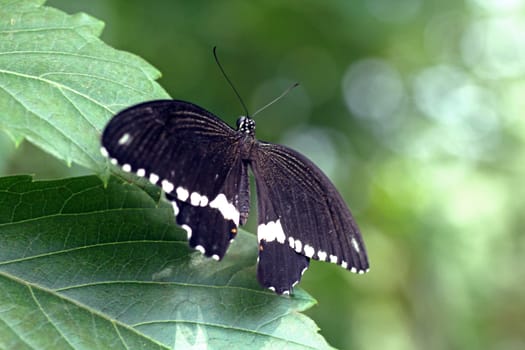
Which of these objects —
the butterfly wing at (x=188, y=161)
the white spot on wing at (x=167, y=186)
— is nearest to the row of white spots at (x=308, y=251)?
the butterfly wing at (x=188, y=161)

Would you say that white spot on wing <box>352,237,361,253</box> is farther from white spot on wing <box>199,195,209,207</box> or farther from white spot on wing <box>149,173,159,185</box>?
white spot on wing <box>149,173,159,185</box>

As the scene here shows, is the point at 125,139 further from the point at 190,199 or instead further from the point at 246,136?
the point at 246,136

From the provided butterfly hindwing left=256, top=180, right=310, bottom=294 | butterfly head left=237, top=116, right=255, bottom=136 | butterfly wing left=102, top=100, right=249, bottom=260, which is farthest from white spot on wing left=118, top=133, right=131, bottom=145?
butterfly head left=237, top=116, right=255, bottom=136

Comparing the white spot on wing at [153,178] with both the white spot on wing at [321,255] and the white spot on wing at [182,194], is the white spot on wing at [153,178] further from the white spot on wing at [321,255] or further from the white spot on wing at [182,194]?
the white spot on wing at [321,255]

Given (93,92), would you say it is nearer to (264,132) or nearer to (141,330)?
(141,330)

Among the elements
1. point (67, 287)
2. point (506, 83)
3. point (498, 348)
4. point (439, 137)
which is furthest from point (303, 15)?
point (498, 348)

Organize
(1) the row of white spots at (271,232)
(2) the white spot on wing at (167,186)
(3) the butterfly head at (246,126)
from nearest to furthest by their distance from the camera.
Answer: (2) the white spot on wing at (167,186)
(1) the row of white spots at (271,232)
(3) the butterfly head at (246,126)
